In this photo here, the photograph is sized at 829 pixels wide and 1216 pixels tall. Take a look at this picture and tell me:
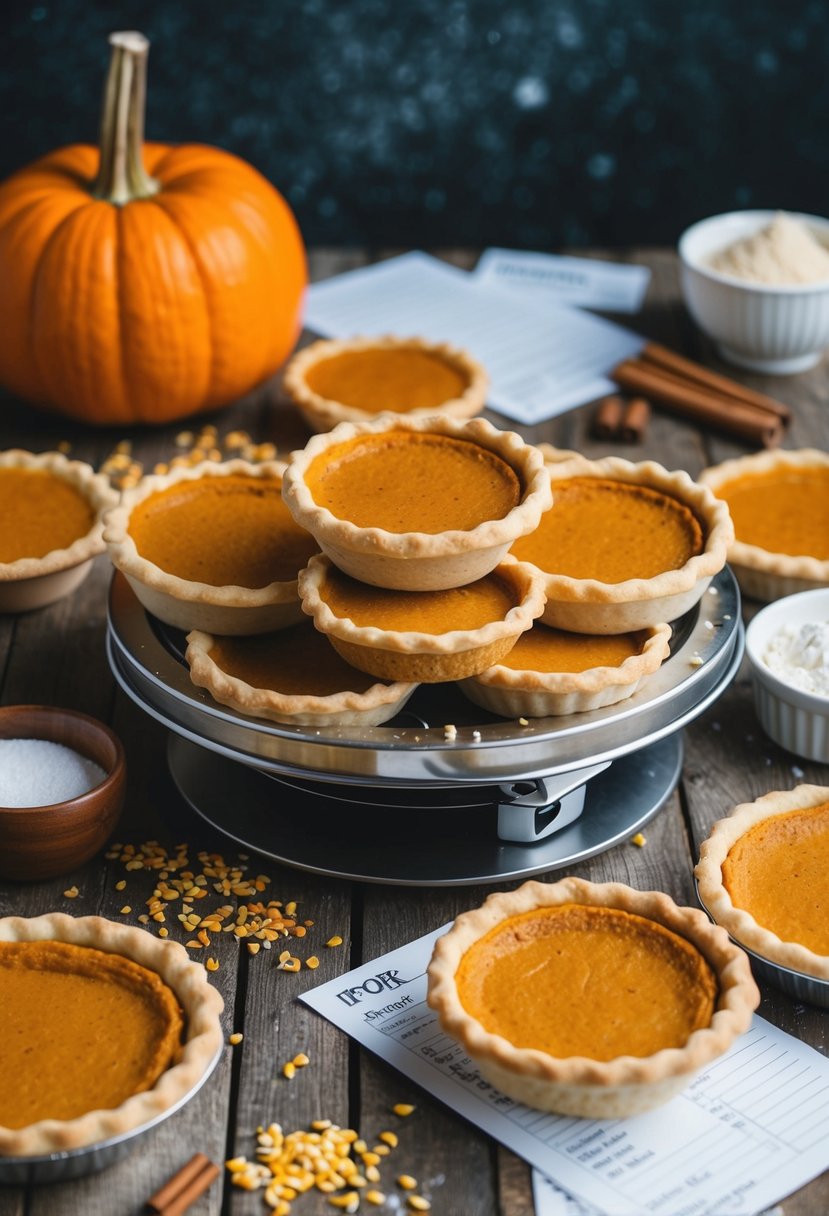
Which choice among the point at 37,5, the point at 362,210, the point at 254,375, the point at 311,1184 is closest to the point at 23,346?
the point at 254,375

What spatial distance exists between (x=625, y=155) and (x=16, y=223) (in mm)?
2174

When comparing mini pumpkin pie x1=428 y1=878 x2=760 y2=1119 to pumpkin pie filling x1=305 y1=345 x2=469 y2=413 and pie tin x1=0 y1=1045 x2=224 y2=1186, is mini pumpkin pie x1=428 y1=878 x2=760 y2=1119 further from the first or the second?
pumpkin pie filling x1=305 y1=345 x2=469 y2=413

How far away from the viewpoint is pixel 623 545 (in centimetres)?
223

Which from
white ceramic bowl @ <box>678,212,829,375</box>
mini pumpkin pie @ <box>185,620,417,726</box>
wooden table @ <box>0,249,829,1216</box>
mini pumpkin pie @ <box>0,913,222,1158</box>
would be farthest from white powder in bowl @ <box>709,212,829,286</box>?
mini pumpkin pie @ <box>0,913,222,1158</box>

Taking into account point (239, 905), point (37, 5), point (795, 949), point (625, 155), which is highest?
point (37, 5)

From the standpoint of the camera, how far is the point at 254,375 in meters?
3.32

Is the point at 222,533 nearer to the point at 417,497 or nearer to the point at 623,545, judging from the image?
the point at 417,497

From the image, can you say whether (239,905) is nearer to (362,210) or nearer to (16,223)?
(16,223)

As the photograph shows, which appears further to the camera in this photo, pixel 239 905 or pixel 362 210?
pixel 362 210

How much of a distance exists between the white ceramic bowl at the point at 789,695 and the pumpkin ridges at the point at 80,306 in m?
1.53

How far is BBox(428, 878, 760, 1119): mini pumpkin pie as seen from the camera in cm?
164

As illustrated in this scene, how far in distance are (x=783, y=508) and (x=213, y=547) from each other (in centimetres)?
124

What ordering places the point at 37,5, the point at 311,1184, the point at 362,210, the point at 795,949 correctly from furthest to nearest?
Result: the point at 362,210 → the point at 37,5 → the point at 795,949 → the point at 311,1184

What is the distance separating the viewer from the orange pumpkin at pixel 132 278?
10.0ft
